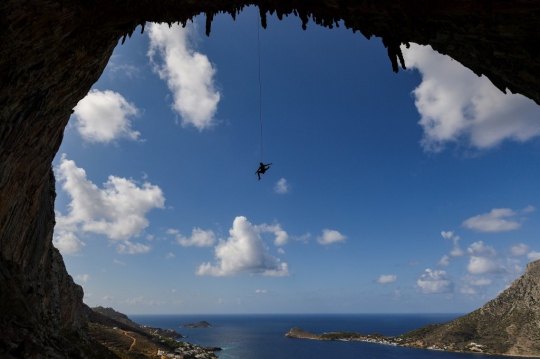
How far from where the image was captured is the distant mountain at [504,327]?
150 meters

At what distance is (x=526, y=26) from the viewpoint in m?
12.4

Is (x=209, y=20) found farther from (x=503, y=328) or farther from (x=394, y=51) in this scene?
(x=503, y=328)

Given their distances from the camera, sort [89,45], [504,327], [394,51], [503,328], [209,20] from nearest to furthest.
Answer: [394,51] → [89,45] → [209,20] → [503,328] → [504,327]

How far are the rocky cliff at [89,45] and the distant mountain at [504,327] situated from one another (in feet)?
631

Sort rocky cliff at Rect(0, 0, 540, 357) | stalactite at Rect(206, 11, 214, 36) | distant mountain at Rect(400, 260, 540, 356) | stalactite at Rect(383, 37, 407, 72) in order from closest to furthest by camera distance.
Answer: rocky cliff at Rect(0, 0, 540, 357) → stalactite at Rect(383, 37, 407, 72) → stalactite at Rect(206, 11, 214, 36) → distant mountain at Rect(400, 260, 540, 356)

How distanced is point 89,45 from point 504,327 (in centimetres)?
22782

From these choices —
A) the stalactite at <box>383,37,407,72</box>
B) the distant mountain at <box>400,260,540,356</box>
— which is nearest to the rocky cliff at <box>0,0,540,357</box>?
the stalactite at <box>383,37,407,72</box>

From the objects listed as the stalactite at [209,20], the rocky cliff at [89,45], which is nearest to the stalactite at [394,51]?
the rocky cliff at [89,45]

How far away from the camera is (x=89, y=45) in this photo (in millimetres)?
18484

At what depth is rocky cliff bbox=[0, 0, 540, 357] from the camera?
13.5m

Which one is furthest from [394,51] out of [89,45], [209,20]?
[89,45]

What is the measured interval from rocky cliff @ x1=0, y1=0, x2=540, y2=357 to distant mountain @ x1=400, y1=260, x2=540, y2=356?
192312 mm

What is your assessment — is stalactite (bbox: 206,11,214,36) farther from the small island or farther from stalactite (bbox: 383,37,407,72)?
the small island

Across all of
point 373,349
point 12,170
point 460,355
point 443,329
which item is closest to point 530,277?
point 443,329
